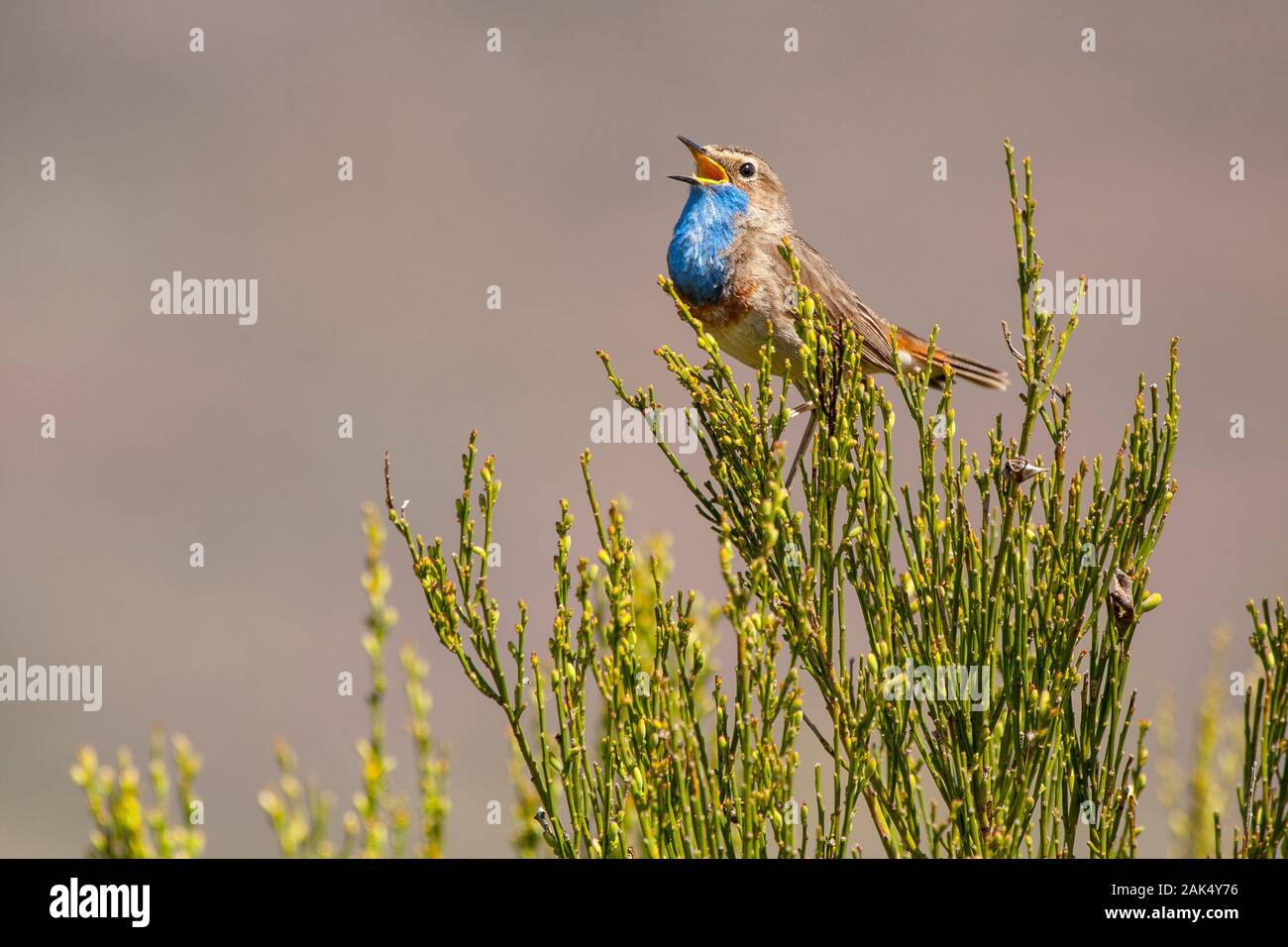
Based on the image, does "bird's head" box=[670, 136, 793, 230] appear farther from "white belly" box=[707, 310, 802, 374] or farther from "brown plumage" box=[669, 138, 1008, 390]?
"white belly" box=[707, 310, 802, 374]

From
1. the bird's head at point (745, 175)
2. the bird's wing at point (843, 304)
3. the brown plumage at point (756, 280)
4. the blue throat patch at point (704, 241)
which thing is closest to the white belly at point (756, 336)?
the brown plumage at point (756, 280)

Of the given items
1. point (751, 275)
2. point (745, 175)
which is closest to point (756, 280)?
point (751, 275)

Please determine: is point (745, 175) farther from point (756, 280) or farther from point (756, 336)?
point (756, 336)

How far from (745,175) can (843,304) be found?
0.82 metres

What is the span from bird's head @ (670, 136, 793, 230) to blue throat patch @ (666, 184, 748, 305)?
6cm

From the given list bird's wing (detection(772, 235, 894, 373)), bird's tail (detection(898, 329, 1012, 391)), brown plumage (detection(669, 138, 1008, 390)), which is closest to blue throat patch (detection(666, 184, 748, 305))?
brown plumage (detection(669, 138, 1008, 390))

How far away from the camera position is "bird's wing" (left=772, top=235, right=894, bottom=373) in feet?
18.6

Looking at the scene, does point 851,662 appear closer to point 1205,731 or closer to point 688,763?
point 688,763

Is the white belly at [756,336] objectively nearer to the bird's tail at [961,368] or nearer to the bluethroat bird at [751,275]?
the bluethroat bird at [751,275]

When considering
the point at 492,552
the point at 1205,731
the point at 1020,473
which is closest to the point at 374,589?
the point at 492,552

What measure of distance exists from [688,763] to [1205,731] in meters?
3.07

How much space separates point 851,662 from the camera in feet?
12.1
